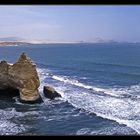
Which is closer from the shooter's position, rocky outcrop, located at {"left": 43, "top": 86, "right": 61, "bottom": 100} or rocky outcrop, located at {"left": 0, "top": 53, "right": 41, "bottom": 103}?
rocky outcrop, located at {"left": 0, "top": 53, "right": 41, "bottom": 103}

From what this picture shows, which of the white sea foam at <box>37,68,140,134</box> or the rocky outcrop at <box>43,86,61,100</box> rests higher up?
the rocky outcrop at <box>43,86,61,100</box>

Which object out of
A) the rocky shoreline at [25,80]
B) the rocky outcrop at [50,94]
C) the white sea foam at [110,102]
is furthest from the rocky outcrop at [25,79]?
the white sea foam at [110,102]

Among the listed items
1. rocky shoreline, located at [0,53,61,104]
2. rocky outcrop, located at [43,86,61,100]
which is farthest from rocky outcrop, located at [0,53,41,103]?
rocky outcrop, located at [43,86,61,100]

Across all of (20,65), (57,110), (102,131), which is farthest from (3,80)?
(102,131)

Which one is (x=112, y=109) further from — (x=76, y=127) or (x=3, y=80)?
(x=3, y=80)

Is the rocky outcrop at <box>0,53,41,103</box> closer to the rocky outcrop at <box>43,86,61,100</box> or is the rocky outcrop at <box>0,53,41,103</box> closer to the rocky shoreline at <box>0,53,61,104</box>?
the rocky shoreline at <box>0,53,61,104</box>

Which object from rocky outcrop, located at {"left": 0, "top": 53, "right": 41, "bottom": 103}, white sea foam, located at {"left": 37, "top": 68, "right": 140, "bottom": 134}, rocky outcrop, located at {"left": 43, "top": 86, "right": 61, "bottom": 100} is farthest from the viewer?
rocky outcrop, located at {"left": 43, "top": 86, "right": 61, "bottom": 100}

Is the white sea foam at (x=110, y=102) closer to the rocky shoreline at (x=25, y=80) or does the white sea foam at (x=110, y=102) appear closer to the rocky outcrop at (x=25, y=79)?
the rocky shoreline at (x=25, y=80)

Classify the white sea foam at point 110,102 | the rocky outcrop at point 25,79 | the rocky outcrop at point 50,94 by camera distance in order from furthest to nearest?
the rocky outcrop at point 50,94 < the rocky outcrop at point 25,79 < the white sea foam at point 110,102

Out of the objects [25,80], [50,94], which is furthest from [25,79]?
[50,94]
